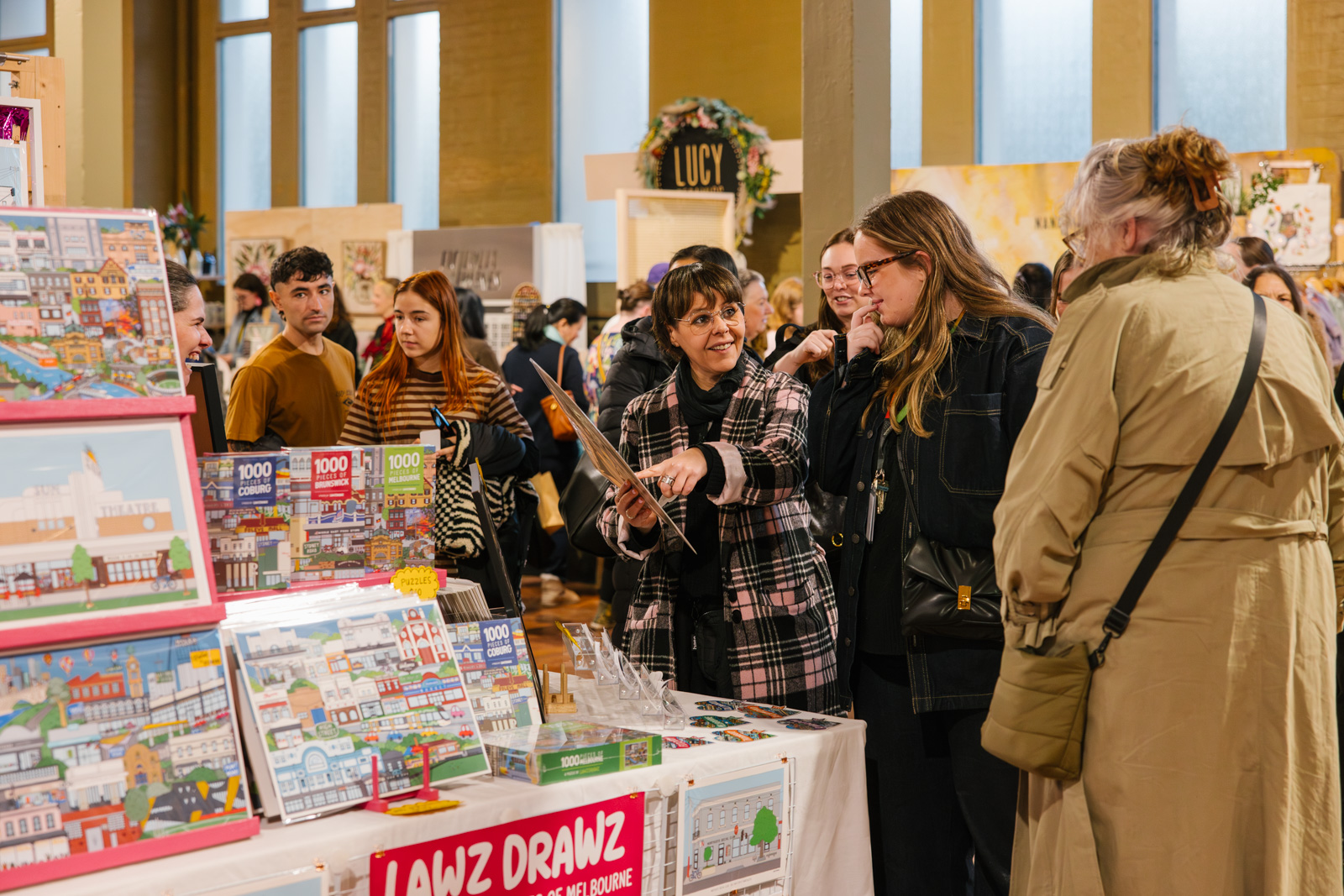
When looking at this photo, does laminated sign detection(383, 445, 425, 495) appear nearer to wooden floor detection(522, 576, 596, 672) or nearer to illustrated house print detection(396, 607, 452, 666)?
illustrated house print detection(396, 607, 452, 666)

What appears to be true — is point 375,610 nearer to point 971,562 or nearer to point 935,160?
point 971,562

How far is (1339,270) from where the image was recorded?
732 cm

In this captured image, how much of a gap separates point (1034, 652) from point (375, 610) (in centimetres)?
95

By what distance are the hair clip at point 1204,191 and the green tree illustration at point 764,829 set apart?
1.13 meters

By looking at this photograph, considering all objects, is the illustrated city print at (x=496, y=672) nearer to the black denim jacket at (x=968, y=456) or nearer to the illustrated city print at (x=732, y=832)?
the illustrated city print at (x=732, y=832)

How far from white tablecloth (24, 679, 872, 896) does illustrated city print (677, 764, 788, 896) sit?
1.2 inches

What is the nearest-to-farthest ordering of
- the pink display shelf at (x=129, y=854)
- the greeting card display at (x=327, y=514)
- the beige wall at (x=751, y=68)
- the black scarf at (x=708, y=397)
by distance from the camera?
the pink display shelf at (x=129, y=854)
the greeting card display at (x=327, y=514)
the black scarf at (x=708, y=397)
the beige wall at (x=751, y=68)

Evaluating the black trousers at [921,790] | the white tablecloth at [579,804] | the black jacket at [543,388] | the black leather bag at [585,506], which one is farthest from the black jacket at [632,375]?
the black jacket at [543,388]

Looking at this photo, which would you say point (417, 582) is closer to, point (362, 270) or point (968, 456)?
point (968, 456)

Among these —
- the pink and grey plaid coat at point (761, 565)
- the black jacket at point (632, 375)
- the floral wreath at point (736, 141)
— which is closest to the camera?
the pink and grey plaid coat at point (761, 565)

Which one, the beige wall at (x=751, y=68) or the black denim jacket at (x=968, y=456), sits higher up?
the beige wall at (x=751, y=68)

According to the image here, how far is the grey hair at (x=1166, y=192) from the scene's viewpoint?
173 centimetres

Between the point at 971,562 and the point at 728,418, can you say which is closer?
the point at 971,562

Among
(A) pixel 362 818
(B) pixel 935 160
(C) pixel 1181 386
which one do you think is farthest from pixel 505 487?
(B) pixel 935 160
